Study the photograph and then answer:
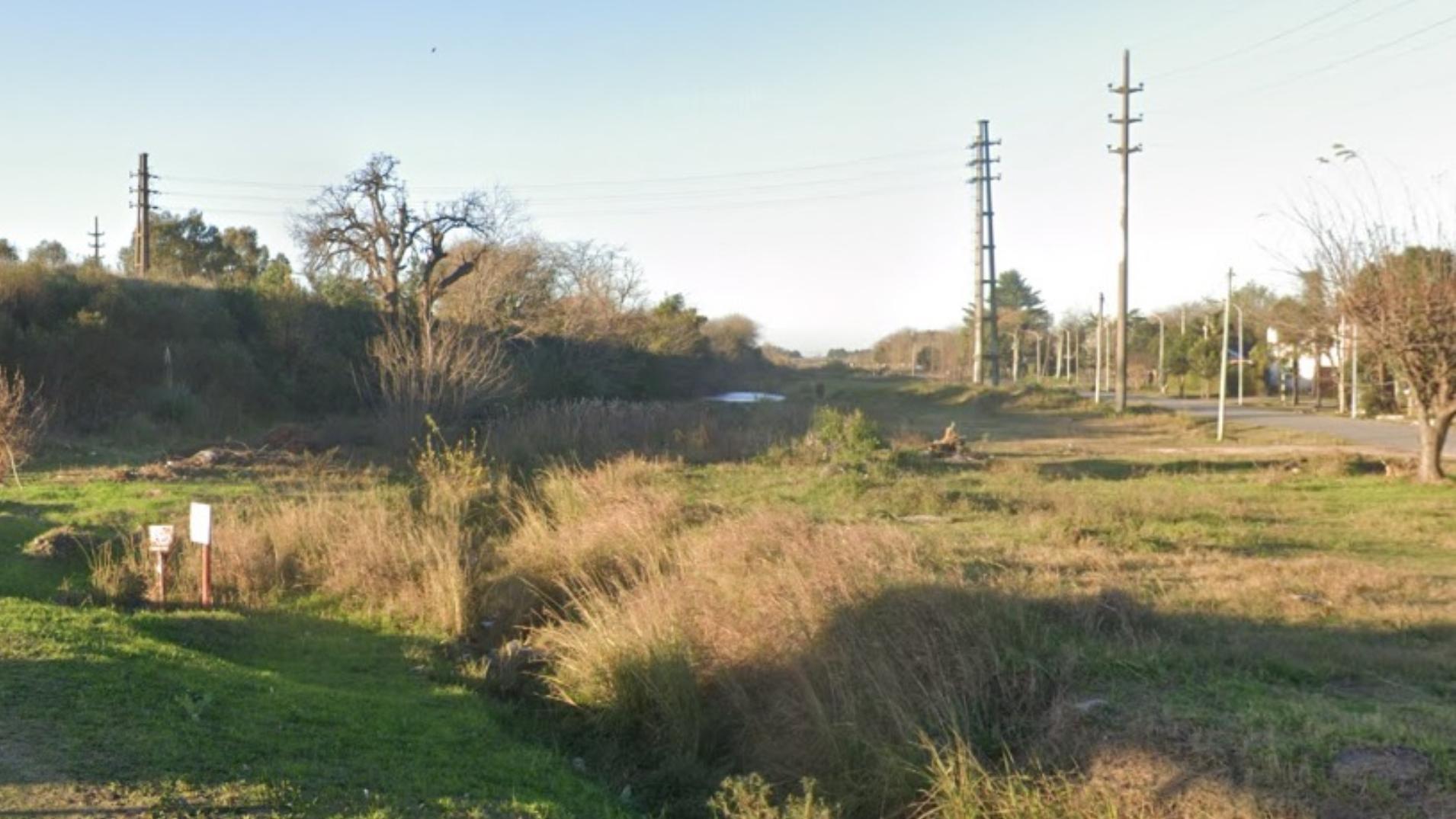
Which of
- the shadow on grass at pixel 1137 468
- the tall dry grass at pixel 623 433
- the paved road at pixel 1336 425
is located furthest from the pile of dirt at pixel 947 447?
the paved road at pixel 1336 425

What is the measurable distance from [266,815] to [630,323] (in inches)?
1859

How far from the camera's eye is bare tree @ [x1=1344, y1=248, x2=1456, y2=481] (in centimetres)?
2134

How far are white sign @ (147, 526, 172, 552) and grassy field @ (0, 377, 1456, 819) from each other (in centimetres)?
83

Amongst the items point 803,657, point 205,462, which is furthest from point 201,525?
point 205,462

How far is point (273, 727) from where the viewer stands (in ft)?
25.8

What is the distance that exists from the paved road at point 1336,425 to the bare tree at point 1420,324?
325 inches

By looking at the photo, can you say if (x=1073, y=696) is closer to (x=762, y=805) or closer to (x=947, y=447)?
(x=762, y=805)

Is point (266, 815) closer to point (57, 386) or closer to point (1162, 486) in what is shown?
point (1162, 486)

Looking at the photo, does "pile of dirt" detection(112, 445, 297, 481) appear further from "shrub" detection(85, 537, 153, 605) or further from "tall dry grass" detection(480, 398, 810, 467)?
"shrub" detection(85, 537, 153, 605)

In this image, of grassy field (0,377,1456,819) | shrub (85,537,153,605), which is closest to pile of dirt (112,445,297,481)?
grassy field (0,377,1456,819)

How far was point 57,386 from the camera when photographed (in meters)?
32.9

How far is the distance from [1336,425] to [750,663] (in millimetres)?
38469

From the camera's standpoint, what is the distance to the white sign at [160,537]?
39.2ft

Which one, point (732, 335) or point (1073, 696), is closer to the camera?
point (1073, 696)
